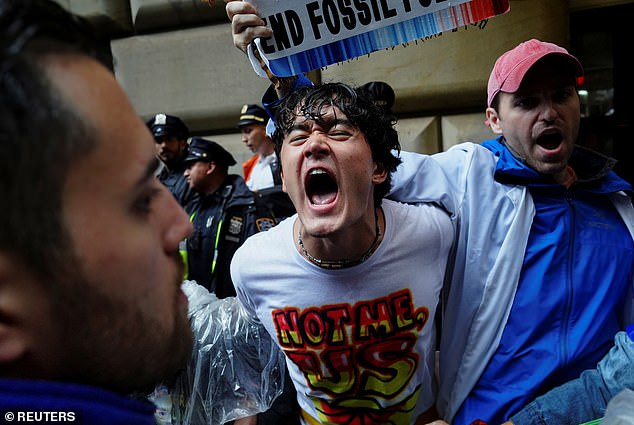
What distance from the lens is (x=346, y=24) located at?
4.86ft

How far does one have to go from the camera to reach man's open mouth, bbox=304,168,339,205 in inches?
64.8

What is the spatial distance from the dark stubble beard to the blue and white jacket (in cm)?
115

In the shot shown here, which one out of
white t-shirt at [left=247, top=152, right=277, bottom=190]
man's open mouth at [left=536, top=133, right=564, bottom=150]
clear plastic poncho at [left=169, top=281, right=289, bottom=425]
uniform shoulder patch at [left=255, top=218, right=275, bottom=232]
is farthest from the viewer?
white t-shirt at [left=247, top=152, right=277, bottom=190]

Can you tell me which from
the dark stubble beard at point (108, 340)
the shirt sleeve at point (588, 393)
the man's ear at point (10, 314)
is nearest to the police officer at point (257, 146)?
the shirt sleeve at point (588, 393)

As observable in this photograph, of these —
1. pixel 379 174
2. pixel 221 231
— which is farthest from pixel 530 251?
pixel 221 231

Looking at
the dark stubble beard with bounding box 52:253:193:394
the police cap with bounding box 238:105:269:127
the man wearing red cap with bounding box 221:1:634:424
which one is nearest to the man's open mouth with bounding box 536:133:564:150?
the man wearing red cap with bounding box 221:1:634:424

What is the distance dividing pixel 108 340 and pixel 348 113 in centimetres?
119

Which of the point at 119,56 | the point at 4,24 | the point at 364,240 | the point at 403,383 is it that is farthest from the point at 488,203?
the point at 119,56

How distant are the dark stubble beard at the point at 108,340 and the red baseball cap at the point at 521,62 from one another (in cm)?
152

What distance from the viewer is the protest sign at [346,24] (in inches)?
56.0

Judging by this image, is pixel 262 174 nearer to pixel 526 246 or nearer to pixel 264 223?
pixel 264 223

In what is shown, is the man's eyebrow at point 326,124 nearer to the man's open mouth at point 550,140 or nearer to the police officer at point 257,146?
the man's open mouth at point 550,140

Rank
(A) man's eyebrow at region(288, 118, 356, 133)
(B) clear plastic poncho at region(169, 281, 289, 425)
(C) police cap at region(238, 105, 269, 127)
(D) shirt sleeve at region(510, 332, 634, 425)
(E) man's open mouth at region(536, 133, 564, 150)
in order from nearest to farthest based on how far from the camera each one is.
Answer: (D) shirt sleeve at region(510, 332, 634, 425), (A) man's eyebrow at region(288, 118, 356, 133), (E) man's open mouth at region(536, 133, 564, 150), (B) clear plastic poncho at region(169, 281, 289, 425), (C) police cap at region(238, 105, 269, 127)

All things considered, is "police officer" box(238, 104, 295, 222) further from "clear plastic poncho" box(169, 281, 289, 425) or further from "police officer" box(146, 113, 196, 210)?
"clear plastic poncho" box(169, 281, 289, 425)
